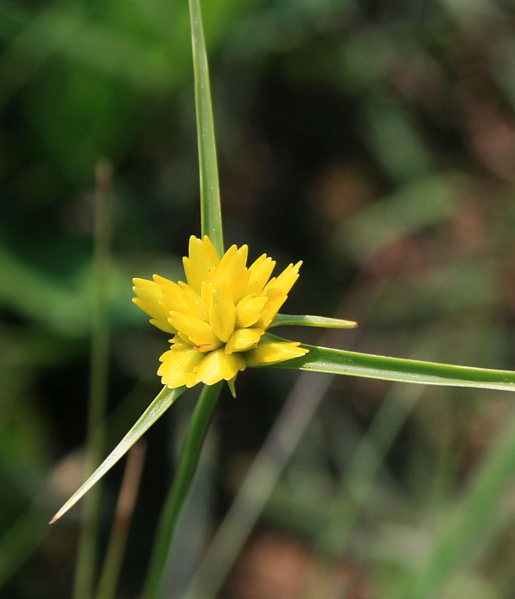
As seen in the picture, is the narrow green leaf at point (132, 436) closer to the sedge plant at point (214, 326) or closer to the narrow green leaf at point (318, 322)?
the sedge plant at point (214, 326)

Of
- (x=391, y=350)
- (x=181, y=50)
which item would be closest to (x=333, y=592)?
(x=391, y=350)

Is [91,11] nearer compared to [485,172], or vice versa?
[91,11]

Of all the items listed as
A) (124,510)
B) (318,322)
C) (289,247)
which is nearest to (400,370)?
(318,322)

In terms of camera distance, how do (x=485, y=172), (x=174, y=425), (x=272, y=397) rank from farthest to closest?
(x=485, y=172) < (x=272, y=397) < (x=174, y=425)

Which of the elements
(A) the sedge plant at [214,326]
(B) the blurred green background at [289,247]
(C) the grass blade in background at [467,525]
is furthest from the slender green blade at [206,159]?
(B) the blurred green background at [289,247]

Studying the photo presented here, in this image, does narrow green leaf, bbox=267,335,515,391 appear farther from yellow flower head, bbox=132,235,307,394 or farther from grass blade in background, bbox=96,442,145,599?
grass blade in background, bbox=96,442,145,599

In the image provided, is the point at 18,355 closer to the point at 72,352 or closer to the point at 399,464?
the point at 72,352

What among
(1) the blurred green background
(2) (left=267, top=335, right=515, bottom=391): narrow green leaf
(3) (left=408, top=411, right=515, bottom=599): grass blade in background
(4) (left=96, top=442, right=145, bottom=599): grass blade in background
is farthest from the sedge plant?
(1) the blurred green background
